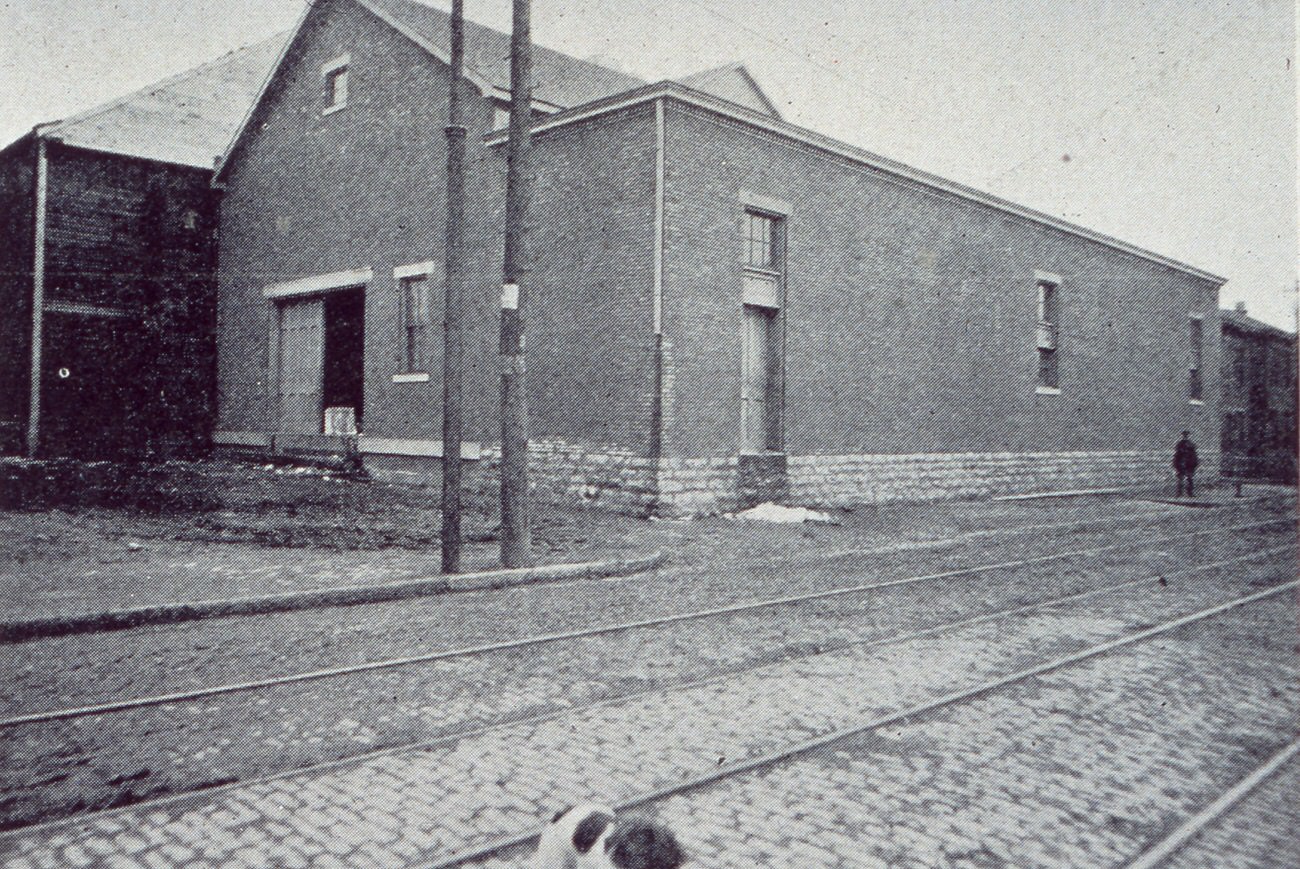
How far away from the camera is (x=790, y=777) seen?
13.8 ft

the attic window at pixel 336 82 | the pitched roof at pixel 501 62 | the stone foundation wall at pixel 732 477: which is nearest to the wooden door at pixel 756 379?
the stone foundation wall at pixel 732 477

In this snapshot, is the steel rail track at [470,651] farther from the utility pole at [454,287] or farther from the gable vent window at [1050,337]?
the gable vent window at [1050,337]

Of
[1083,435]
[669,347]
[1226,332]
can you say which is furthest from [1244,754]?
[1226,332]

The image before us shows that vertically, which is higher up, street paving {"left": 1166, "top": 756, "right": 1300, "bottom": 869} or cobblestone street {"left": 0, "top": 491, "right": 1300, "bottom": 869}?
cobblestone street {"left": 0, "top": 491, "right": 1300, "bottom": 869}

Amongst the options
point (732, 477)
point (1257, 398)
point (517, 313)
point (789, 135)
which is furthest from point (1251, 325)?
point (517, 313)

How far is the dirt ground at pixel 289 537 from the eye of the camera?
8320 millimetres

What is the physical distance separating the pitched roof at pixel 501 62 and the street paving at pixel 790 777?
49.0ft

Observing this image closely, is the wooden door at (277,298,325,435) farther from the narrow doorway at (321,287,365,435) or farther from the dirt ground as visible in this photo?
the dirt ground

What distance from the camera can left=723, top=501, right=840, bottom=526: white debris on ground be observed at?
49.2 feet

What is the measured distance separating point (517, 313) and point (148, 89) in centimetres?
2186

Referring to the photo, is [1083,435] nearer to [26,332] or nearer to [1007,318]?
[1007,318]

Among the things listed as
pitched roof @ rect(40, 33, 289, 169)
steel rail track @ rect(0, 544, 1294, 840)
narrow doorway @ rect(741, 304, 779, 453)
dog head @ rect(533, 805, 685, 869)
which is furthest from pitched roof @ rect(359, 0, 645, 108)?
dog head @ rect(533, 805, 685, 869)

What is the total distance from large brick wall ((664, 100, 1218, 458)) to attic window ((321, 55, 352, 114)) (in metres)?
10.2

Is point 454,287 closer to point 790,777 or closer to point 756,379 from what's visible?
point 790,777
